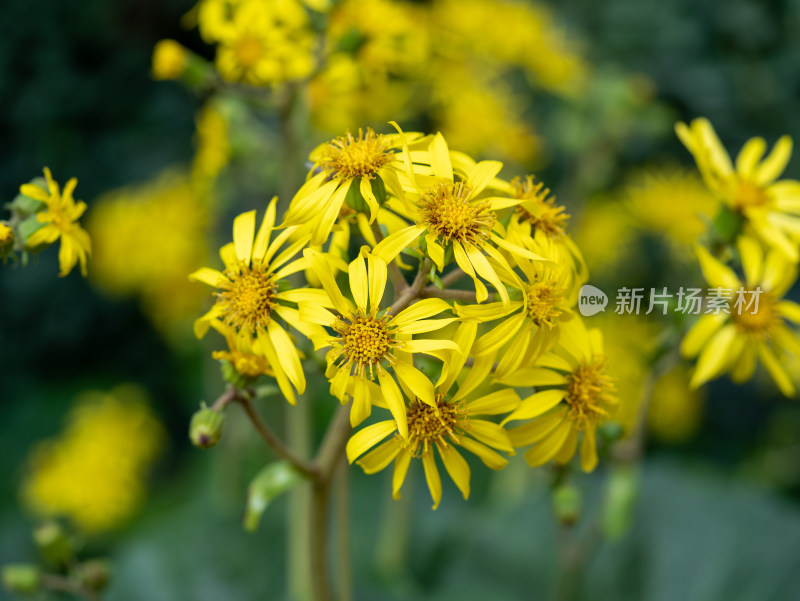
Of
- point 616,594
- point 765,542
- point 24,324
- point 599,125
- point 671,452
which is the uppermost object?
point 599,125

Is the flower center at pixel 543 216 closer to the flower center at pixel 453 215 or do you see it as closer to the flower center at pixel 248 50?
the flower center at pixel 453 215

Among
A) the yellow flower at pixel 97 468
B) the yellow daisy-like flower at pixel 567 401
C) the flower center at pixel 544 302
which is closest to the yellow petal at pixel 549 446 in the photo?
the yellow daisy-like flower at pixel 567 401

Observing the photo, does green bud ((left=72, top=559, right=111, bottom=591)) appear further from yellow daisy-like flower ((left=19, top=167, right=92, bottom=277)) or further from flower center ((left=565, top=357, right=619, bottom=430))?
flower center ((left=565, top=357, right=619, bottom=430))

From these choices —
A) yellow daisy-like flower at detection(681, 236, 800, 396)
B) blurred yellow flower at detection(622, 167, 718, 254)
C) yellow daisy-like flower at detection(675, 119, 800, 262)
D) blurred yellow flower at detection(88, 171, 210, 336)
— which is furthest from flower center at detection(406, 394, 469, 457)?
blurred yellow flower at detection(622, 167, 718, 254)

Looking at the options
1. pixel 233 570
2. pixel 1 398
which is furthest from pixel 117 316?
pixel 233 570

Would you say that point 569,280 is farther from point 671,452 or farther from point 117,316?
point 117,316

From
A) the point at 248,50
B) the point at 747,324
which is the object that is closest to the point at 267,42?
the point at 248,50
